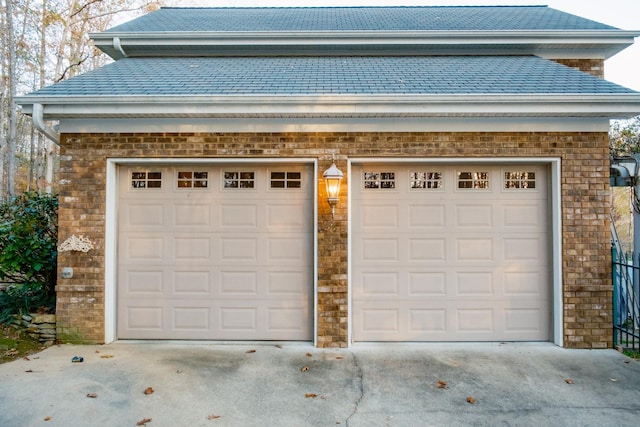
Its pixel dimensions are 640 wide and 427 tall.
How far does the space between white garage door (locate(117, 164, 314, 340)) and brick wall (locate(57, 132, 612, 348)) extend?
0.29 m

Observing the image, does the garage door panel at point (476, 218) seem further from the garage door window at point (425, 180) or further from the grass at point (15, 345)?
the grass at point (15, 345)

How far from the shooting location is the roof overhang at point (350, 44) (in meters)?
6.62

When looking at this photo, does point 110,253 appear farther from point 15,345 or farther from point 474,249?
point 474,249

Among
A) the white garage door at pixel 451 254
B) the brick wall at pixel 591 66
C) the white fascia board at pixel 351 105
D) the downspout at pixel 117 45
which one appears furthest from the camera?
the downspout at pixel 117 45

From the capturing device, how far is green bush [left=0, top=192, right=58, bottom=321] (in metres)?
5.41

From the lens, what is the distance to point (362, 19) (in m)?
8.33

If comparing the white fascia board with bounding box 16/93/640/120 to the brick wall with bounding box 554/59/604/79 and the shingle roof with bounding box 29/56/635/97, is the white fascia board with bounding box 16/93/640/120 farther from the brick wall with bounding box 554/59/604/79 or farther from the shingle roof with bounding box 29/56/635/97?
the brick wall with bounding box 554/59/604/79

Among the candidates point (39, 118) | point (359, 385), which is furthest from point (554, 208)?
point (39, 118)

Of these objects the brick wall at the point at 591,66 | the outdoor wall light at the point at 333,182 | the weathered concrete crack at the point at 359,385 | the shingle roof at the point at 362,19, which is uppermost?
the shingle roof at the point at 362,19

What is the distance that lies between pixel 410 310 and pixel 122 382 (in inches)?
140

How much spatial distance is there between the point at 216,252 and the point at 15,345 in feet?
9.32

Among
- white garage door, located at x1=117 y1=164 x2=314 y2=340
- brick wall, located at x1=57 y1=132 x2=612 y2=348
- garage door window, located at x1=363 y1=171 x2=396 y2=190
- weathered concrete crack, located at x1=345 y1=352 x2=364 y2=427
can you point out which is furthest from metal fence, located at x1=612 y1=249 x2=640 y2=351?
white garage door, located at x1=117 y1=164 x2=314 y2=340

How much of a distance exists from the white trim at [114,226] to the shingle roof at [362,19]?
3.35 meters

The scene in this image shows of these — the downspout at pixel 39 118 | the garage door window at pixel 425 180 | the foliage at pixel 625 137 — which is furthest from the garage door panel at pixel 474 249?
the downspout at pixel 39 118
